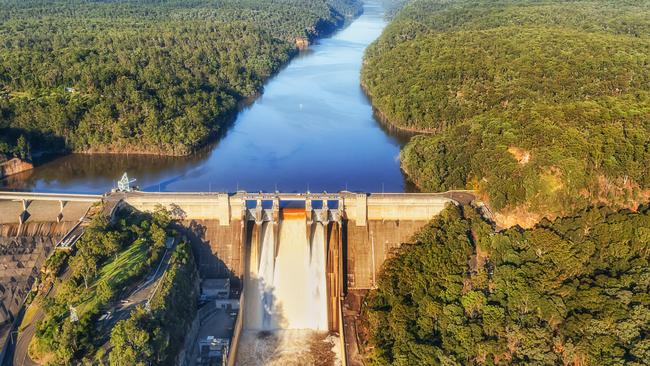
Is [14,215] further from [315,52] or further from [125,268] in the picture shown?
[315,52]

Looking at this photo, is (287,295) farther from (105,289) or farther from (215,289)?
(105,289)

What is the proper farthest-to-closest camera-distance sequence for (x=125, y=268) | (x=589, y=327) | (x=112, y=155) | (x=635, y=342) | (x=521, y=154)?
(x=112, y=155) → (x=521, y=154) → (x=125, y=268) → (x=589, y=327) → (x=635, y=342)

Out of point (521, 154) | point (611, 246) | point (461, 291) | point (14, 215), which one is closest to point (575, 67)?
point (521, 154)

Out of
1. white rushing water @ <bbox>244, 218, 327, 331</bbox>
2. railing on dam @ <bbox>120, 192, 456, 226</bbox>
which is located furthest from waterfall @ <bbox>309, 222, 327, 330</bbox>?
railing on dam @ <bbox>120, 192, 456, 226</bbox>

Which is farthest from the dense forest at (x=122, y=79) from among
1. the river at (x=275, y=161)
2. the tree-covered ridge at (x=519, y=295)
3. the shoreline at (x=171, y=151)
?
the tree-covered ridge at (x=519, y=295)

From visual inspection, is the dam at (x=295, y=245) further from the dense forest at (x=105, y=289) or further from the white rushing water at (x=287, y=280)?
the dense forest at (x=105, y=289)

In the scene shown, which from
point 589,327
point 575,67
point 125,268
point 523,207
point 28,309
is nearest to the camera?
point 589,327

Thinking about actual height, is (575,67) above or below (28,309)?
above
